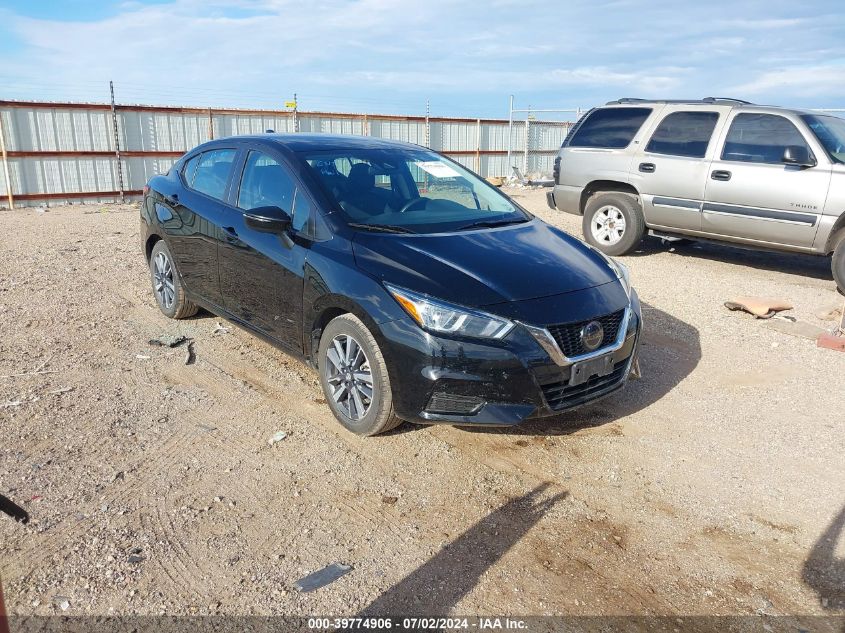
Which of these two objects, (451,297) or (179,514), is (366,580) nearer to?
(179,514)

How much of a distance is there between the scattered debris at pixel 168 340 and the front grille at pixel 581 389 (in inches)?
132

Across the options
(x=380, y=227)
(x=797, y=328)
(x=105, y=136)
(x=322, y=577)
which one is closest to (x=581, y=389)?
(x=380, y=227)

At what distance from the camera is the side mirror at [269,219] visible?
427 centimetres

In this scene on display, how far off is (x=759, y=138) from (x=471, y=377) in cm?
629

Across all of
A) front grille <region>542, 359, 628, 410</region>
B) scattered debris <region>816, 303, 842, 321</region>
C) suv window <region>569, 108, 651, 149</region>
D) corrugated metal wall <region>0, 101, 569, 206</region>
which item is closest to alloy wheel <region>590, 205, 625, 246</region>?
suv window <region>569, 108, 651, 149</region>

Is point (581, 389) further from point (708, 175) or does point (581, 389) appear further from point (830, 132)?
point (830, 132)

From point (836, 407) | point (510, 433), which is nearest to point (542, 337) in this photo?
point (510, 433)

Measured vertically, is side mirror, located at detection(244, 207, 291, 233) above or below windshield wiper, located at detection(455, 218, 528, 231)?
above

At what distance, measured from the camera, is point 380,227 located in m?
4.20

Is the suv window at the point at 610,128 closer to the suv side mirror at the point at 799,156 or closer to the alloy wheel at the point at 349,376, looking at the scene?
the suv side mirror at the point at 799,156

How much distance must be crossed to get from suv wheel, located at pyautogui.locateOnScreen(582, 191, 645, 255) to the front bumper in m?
5.95

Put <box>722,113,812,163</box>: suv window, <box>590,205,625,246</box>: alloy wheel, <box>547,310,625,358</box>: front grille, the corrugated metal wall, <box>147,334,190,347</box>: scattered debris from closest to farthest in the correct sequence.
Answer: <box>547,310,625,358</box>: front grille < <box>147,334,190,347</box>: scattered debris < <box>722,113,812,163</box>: suv window < <box>590,205,625,246</box>: alloy wheel < the corrugated metal wall

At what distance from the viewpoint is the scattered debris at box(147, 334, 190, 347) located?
18.4ft

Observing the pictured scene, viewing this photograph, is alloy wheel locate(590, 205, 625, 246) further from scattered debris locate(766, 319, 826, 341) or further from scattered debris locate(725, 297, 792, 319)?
scattered debris locate(766, 319, 826, 341)
